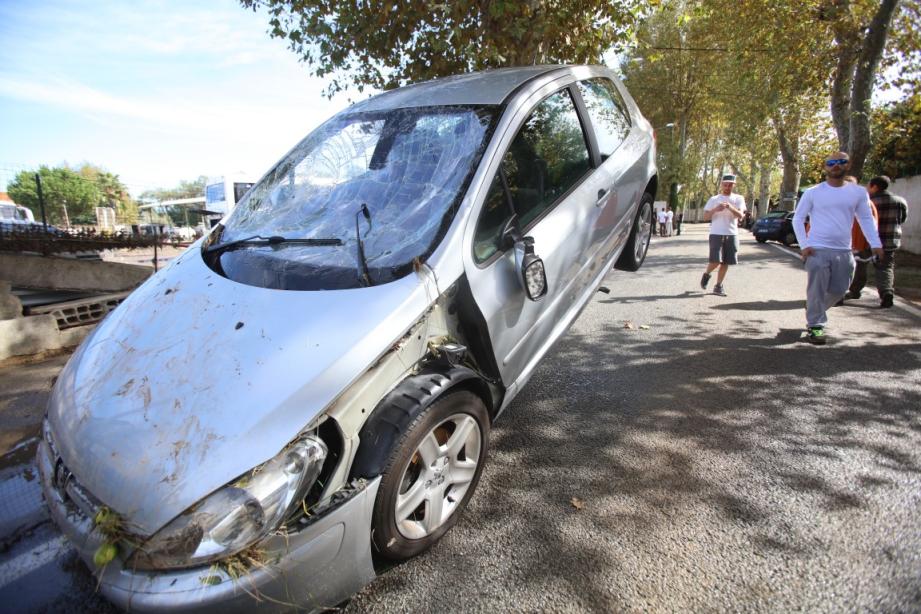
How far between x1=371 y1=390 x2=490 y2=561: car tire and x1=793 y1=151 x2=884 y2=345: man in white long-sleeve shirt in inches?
149

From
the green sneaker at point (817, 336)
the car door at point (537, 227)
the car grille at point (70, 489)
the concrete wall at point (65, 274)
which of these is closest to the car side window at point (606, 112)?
the car door at point (537, 227)

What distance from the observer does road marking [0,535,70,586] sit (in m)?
2.08

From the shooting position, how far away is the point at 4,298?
524cm

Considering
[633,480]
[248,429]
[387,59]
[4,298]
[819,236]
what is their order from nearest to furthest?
[248,429]
[633,480]
[819,236]
[4,298]
[387,59]

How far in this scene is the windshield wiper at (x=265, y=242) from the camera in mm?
2256

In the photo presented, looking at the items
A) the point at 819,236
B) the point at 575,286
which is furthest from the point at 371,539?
the point at 819,236

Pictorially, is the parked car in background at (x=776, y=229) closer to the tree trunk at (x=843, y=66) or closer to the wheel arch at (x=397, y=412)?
→ the tree trunk at (x=843, y=66)

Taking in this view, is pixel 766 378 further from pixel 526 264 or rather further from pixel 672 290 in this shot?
pixel 672 290

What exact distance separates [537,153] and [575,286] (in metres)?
0.83

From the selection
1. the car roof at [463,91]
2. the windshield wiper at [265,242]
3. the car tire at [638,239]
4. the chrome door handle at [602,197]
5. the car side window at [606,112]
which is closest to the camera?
the windshield wiper at [265,242]

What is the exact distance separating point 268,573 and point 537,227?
1.92m

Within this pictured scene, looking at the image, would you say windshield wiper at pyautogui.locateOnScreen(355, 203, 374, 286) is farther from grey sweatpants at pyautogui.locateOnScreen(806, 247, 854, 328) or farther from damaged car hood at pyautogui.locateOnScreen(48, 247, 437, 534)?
grey sweatpants at pyautogui.locateOnScreen(806, 247, 854, 328)

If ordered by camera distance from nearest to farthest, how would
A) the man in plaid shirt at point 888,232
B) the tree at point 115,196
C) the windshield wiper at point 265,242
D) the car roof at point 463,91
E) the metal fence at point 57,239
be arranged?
the windshield wiper at point 265,242 → the car roof at point 463,91 → the man in plaid shirt at point 888,232 → the metal fence at point 57,239 → the tree at point 115,196

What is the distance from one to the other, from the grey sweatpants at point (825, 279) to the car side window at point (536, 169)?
275 centimetres
